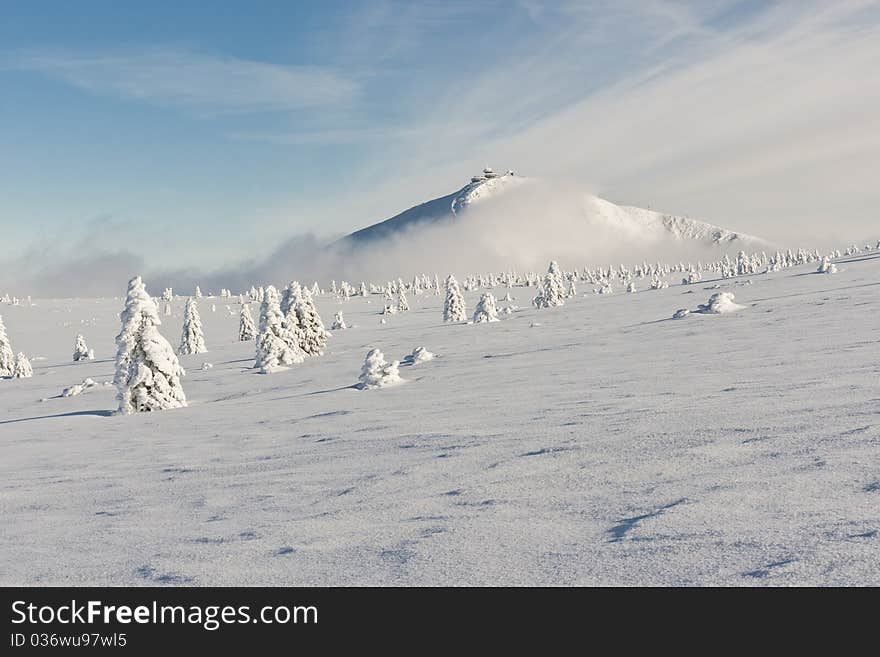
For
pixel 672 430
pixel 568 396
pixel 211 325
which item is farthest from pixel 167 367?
pixel 211 325

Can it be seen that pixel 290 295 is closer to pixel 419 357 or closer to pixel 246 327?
pixel 419 357

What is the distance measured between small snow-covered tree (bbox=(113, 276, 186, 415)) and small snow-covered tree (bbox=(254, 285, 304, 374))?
968 cm

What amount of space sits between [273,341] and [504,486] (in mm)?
29789

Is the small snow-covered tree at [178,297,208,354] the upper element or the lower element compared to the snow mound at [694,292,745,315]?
upper

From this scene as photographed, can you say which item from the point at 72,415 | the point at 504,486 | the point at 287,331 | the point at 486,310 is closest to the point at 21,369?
the point at 287,331

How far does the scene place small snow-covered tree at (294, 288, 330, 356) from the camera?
132 ft

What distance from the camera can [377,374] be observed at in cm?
1723

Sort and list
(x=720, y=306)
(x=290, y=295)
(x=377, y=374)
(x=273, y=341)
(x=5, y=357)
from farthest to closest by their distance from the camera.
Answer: (x=5, y=357), (x=290, y=295), (x=273, y=341), (x=720, y=306), (x=377, y=374)

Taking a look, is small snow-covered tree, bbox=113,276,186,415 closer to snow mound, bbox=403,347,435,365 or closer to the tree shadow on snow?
the tree shadow on snow

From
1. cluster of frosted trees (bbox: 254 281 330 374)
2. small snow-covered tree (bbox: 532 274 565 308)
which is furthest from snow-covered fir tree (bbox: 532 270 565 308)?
cluster of frosted trees (bbox: 254 281 330 374)

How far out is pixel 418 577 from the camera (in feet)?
11.7

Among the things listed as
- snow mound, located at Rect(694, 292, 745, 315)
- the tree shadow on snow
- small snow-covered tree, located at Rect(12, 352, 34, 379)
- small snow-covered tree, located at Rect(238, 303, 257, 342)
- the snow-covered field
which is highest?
small snow-covered tree, located at Rect(238, 303, 257, 342)
